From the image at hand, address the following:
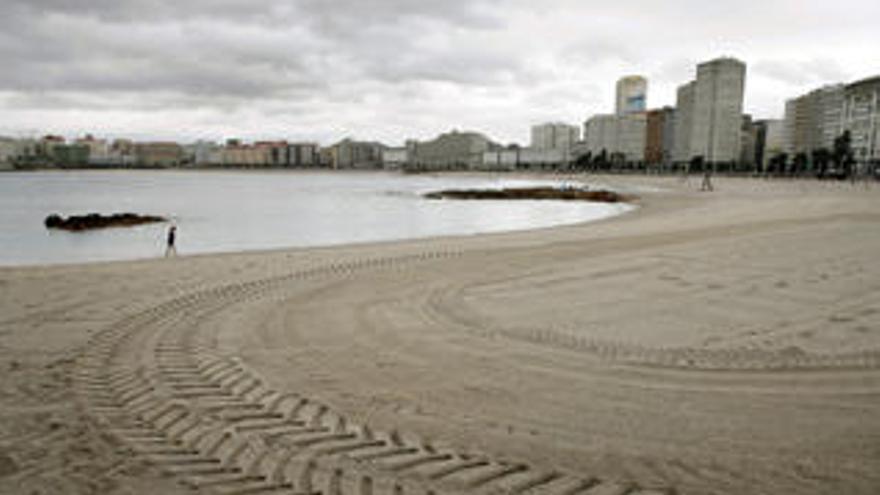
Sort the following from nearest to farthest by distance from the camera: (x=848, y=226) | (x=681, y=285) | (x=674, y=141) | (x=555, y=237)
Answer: (x=681, y=285) < (x=848, y=226) < (x=555, y=237) < (x=674, y=141)

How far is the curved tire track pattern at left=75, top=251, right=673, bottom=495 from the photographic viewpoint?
156 inches

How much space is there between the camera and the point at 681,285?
34.7ft

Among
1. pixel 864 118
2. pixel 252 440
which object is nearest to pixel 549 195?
pixel 252 440

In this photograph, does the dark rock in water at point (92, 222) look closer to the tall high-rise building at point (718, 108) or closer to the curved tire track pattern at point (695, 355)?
the curved tire track pattern at point (695, 355)

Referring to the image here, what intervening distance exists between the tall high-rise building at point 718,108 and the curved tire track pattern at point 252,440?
7022 inches

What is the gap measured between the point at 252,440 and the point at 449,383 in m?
2.05

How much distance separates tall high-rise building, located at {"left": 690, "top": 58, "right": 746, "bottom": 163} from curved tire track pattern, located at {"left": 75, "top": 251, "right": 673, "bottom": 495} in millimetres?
178351

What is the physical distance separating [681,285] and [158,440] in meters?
8.98

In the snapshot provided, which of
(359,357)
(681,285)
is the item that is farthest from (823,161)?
(359,357)

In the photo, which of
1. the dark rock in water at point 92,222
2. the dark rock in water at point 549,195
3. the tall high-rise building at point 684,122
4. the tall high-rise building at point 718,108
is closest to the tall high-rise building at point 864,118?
the tall high-rise building at point 718,108

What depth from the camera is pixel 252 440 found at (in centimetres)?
463

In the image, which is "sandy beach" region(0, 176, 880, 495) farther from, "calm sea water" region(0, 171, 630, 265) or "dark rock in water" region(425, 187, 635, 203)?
"dark rock in water" region(425, 187, 635, 203)

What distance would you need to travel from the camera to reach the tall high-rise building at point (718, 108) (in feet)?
543

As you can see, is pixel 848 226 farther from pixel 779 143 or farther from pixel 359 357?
pixel 779 143
